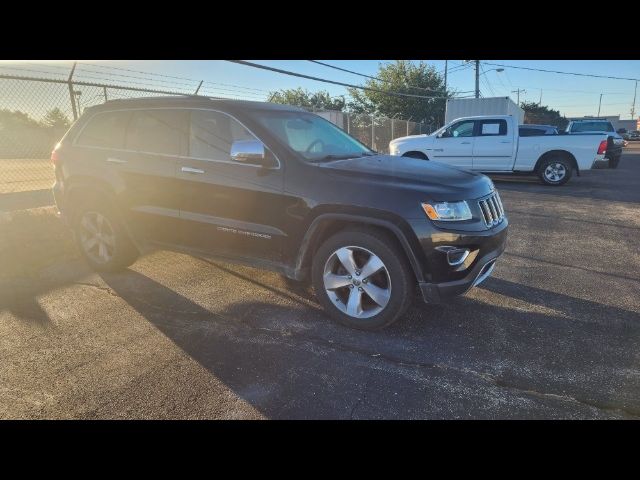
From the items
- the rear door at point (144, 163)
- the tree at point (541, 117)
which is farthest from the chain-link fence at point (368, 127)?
the tree at point (541, 117)

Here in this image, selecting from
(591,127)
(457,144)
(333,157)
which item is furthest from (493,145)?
(591,127)

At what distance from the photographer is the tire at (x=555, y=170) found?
11.8 meters

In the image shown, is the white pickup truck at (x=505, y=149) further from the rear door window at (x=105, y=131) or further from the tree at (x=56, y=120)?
the rear door window at (x=105, y=131)

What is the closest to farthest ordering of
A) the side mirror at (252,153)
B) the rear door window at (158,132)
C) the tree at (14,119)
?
A: 1. the side mirror at (252,153)
2. the rear door window at (158,132)
3. the tree at (14,119)

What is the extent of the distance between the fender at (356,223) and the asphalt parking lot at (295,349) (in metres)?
0.49

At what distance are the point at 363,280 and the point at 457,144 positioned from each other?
1024 centimetres

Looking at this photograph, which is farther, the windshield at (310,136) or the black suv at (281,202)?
the windshield at (310,136)

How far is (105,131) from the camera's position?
466 cm

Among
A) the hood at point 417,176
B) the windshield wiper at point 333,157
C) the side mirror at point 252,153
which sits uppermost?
the side mirror at point 252,153

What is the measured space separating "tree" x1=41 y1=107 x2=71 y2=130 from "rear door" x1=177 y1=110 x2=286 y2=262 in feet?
18.8

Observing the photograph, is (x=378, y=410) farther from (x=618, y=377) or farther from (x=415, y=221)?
(x=618, y=377)

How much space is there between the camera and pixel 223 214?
3900mm
